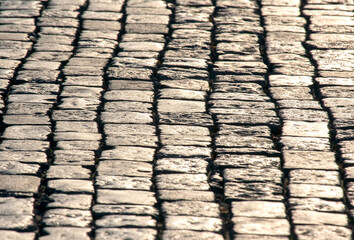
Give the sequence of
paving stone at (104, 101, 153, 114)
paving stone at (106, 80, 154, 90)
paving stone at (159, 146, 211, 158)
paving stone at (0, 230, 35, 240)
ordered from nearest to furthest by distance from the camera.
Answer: paving stone at (0, 230, 35, 240) → paving stone at (159, 146, 211, 158) → paving stone at (104, 101, 153, 114) → paving stone at (106, 80, 154, 90)

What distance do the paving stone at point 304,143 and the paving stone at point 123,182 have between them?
3.41 ft

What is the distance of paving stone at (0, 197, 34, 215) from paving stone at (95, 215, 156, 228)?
0.41 metres

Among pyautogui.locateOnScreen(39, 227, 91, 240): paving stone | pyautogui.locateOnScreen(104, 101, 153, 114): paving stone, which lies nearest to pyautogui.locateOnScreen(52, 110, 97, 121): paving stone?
pyautogui.locateOnScreen(104, 101, 153, 114): paving stone

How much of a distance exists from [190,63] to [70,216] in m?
2.76

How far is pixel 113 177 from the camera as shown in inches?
176

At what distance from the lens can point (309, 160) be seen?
4.72 metres

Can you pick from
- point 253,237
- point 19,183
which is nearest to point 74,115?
point 19,183

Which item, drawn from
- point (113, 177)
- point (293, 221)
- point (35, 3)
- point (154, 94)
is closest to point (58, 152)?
point (113, 177)

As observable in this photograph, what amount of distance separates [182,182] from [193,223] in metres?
0.50

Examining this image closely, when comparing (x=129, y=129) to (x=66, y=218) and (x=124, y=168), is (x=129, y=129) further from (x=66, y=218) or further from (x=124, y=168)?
(x=66, y=218)

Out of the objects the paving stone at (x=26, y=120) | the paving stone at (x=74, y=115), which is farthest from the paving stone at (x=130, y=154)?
the paving stone at (x=26, y=120)

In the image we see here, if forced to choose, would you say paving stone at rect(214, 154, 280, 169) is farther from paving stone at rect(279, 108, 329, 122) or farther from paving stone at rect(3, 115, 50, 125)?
paving stone at rect(3, 115, 50, 125)

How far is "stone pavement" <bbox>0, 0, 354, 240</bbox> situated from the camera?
4.04 m

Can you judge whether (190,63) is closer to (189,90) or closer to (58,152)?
(189,90)
